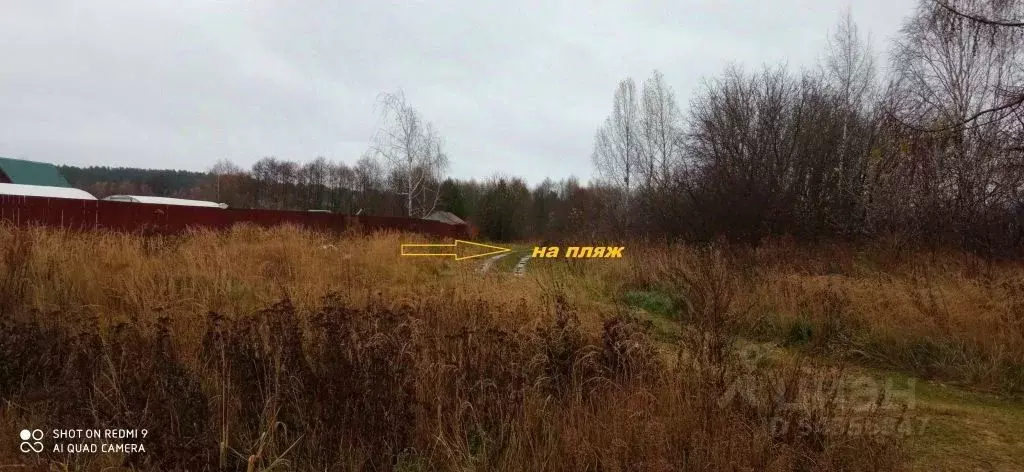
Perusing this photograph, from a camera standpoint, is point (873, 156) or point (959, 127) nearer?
point (959, 127)

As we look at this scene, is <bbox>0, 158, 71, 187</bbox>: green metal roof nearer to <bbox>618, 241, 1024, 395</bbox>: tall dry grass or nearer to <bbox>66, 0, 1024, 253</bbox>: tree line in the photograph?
<bbox>66, 0, 1024, 253</bbox>: tree line

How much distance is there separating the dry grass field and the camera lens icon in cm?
4

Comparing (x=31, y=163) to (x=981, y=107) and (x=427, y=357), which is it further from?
(x=981, y=107)

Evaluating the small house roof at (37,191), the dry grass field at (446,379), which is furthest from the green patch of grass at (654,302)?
the small house roof at (37,191)

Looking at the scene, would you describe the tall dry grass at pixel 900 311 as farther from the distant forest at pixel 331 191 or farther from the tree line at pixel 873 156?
the distant forest at pixel 331 191

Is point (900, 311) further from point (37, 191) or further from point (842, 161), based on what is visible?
point (37, 191)

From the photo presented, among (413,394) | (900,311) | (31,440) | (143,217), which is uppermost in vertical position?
(143,217)

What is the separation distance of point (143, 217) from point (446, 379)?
15.7 meters

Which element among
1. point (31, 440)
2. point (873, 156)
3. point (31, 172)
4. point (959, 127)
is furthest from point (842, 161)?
point (31, 172)

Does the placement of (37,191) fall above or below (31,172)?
below

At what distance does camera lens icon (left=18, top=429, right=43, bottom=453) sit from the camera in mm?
2760

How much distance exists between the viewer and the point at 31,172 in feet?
154

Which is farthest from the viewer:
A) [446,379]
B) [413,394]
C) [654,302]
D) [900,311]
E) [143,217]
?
[143,217]

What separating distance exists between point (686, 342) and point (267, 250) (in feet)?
25.6
